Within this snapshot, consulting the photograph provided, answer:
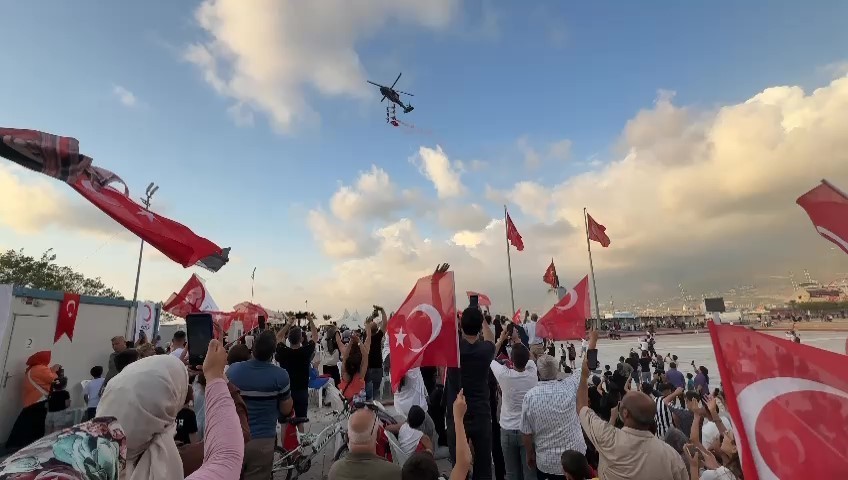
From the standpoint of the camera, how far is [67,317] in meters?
10.5

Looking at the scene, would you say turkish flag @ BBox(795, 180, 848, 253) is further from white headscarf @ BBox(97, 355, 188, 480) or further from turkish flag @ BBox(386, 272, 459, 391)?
white headscarf @ BBox(97, 355, 188, 480)

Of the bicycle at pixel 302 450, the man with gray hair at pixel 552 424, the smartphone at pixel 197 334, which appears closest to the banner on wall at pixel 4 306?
the bicycle at pixel 302 450

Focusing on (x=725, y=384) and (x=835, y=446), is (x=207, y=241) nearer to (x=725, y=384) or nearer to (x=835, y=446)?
(x=725, y=384)

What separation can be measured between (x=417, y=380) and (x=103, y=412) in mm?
5173

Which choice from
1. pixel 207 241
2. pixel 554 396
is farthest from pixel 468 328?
pixel 207 241

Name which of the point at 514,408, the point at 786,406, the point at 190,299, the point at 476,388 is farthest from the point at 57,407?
the point at 786,406

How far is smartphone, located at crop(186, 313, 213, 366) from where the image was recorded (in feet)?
11.0

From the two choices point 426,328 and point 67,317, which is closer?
point 426,328

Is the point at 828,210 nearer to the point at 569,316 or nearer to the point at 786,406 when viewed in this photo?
the point at 786,406

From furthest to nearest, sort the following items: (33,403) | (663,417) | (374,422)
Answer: (33,403)
(663,417)
(374,422)

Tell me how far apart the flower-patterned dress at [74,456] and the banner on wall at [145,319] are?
1511 cm

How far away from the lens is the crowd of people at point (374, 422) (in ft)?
5.27

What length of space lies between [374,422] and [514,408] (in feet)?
9.37

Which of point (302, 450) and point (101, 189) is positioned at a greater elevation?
point (101, 189)
